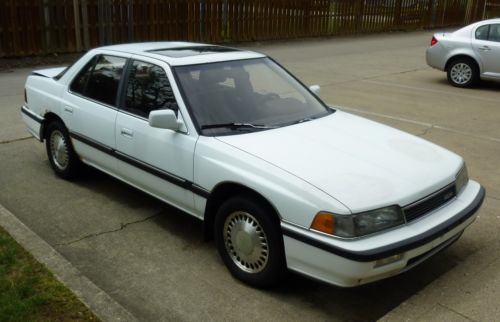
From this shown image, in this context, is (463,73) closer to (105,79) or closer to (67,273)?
(105,79)

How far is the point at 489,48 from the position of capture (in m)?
11.3

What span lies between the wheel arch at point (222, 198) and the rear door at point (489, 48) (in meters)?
9.35

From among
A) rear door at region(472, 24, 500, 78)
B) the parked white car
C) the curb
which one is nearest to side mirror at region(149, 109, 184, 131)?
the parked white car

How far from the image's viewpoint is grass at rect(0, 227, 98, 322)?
129 inches

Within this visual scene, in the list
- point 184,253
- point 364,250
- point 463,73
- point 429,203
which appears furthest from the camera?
point 463,73

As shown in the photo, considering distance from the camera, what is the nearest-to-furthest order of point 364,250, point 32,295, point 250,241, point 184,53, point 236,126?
point 364,250
point 32,295
point 250,241
point 236,126
point 184,53

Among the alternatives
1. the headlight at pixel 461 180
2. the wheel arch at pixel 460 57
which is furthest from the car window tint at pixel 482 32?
the headlight at pixel 461 180

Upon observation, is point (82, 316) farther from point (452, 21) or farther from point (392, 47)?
point (452, 21)

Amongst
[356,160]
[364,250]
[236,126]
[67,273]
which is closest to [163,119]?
[236,126]

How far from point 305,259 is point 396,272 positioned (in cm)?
58

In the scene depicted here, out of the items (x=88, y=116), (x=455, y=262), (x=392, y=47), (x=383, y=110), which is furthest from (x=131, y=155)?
(x=392, y=47)

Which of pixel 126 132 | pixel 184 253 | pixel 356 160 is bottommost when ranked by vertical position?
pixel 184 253

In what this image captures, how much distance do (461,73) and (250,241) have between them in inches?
380

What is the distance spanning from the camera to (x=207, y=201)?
399 centimetres
